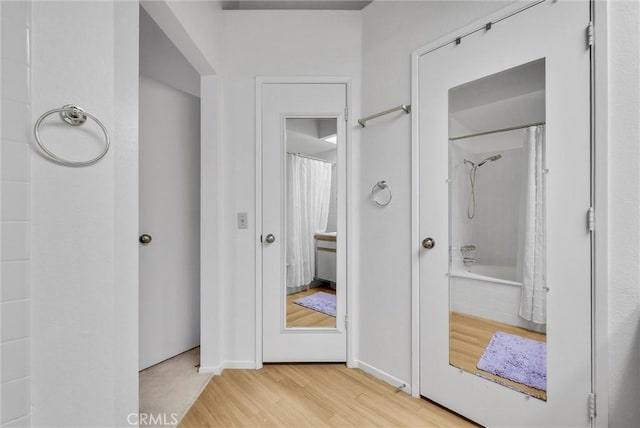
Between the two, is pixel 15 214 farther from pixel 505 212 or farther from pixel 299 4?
pixel 299 4

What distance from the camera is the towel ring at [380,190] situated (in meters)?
1.64

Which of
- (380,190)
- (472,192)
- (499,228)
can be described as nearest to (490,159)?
(472,192)

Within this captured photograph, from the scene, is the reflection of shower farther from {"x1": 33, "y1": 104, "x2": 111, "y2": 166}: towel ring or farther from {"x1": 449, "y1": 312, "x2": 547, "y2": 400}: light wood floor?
{"x1": 33, "y1": 104, "x2": 111, "y2": 166}: towel ring

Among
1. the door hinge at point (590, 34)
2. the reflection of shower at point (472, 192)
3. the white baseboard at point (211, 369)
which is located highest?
the door hinge at point (590, 34)

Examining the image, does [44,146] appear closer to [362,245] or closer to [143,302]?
[143,302]

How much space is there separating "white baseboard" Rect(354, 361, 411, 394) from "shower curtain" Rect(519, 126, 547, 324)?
79 cm

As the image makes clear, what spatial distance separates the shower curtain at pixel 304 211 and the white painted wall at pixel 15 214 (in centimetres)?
127

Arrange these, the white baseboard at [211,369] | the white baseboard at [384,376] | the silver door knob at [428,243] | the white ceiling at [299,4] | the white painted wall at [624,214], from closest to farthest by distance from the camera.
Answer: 1. the white painted wall at [624,214]
2. the silver door knob at [428,243]
3. the white baseboard at [384,376]
4. the white baseboard at [211,369]
5. the white ceiling at [299,4]

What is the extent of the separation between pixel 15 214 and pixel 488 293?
1.82 meters

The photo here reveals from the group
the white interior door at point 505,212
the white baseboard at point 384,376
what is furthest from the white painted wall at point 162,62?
the white baseboard at point 384,376

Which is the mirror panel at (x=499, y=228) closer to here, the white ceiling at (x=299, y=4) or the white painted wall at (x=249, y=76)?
the white painted wall at (x=249, y=76)

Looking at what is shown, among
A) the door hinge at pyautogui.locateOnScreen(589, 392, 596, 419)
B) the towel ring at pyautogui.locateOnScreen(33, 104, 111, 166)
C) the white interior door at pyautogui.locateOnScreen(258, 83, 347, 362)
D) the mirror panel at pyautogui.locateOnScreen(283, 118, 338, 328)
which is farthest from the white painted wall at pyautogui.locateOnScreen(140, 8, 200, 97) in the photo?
the door hinge at pyautogui.locateOnScreen(589, 392, 596, 419)

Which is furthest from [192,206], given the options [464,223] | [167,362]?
[464,223]

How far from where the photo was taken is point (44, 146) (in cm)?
72
